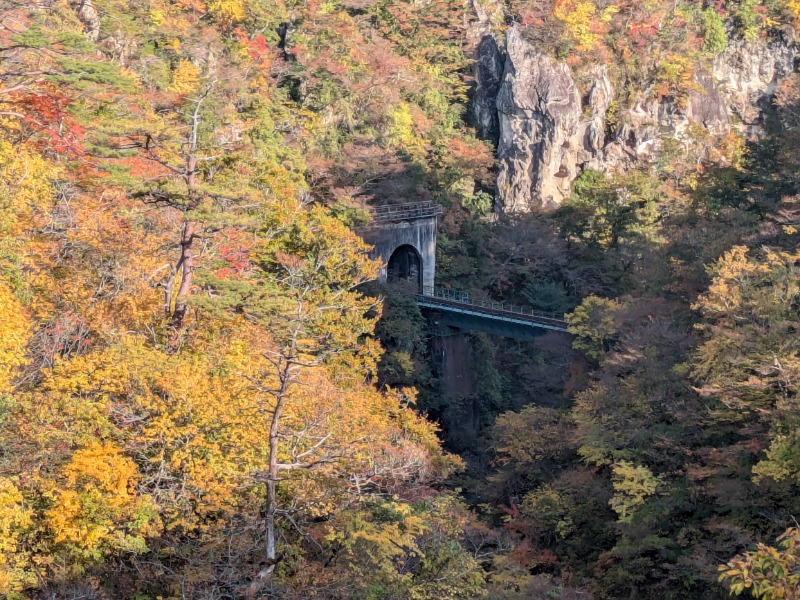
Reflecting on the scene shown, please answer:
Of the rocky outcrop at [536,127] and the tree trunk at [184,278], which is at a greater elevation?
the rocky outcrop at [536,127]

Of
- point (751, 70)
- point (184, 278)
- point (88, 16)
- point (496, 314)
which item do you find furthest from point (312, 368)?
point (751, 70)

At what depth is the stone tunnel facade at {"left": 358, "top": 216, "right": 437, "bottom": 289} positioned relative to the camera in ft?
133

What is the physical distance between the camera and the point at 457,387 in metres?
39.2

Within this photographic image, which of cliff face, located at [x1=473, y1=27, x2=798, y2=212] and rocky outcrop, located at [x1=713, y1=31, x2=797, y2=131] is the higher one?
rocky outcrop, located at [x1=713, y1=31, x2=797, y2=131]

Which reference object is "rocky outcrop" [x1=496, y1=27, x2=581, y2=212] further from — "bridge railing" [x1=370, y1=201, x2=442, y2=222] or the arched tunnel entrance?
the arched tunnel entrance

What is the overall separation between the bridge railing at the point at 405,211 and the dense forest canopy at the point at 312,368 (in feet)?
3.91

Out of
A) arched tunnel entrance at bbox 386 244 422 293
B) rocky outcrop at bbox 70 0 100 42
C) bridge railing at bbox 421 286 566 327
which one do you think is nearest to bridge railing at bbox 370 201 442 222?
arched tunnel entrance at bbox 386 244 422 293

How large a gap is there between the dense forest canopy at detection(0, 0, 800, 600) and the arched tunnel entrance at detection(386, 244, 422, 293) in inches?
92.8

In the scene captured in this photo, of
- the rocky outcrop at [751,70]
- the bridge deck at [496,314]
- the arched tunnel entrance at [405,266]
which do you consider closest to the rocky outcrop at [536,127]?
the rocky outcrop at [751,70]

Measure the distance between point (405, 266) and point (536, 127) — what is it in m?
15.3

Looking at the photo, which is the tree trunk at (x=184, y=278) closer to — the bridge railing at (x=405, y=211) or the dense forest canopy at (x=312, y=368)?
the dense forest canopy at (x=312, y=368)

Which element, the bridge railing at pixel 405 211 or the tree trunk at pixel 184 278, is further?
the bridge railing at pixel 405 211

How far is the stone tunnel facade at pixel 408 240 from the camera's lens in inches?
1598

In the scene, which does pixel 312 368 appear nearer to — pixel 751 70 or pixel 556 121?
pixel 556 121
